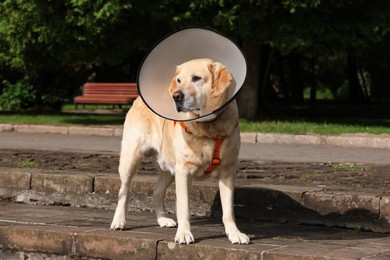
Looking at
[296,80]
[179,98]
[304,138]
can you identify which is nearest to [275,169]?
[179,98]

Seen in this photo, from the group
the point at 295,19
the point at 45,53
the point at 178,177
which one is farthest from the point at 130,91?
the point at 178,177

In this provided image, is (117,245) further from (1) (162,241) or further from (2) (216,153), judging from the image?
(2) (216,153)

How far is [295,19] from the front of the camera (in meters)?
20.6

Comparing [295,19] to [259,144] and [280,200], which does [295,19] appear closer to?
[259,144]

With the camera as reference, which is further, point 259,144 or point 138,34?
point 138,34

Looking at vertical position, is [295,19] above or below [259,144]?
above

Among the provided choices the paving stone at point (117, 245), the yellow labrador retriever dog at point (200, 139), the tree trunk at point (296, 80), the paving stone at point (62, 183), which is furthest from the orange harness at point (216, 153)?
the tree trunk at point (296, 80)

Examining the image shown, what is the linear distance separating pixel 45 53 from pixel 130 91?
8314mm

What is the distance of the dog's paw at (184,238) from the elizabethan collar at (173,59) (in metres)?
0.82

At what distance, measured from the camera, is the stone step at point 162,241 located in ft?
20.6

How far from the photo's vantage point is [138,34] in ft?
74.9

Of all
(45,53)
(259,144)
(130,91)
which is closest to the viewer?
(259,144)

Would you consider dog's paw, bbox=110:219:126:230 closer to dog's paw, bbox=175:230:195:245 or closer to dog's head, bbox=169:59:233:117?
dog's paw, bbox=175:230:195:245

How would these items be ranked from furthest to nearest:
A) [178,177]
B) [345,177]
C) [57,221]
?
1. [345,177]
2. [57,221]
3. [178,177]
